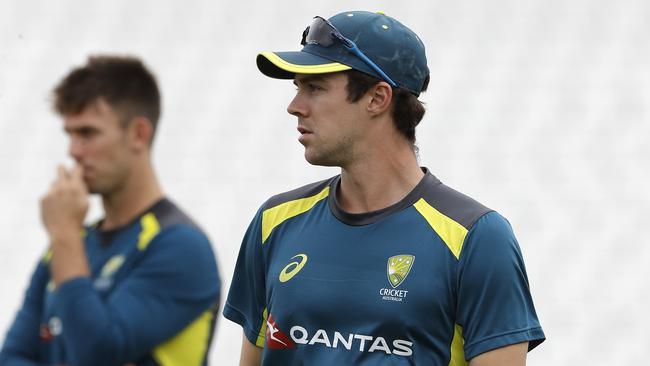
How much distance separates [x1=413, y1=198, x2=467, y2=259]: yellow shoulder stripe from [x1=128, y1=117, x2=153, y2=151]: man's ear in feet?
4.24

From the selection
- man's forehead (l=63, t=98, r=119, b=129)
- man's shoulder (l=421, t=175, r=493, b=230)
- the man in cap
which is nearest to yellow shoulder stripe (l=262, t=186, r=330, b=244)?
the man in cap

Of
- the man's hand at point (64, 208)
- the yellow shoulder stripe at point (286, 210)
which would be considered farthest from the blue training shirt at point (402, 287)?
the man's hand at point (64, 208)

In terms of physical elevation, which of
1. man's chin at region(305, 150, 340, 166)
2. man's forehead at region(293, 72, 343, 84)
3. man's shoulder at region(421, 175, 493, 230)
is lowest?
man's shoulder at region(421, 175, 493, 230)

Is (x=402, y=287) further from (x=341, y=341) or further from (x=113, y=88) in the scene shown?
(x=113, y=88)

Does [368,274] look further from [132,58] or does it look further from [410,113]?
[132,58]

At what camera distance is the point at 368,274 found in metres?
4.71

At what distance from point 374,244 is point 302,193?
1.47 feet

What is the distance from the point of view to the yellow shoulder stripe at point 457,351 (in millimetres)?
4668

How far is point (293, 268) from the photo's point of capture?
4.82 m

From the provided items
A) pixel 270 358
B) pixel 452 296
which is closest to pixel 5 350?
pixel 270 358

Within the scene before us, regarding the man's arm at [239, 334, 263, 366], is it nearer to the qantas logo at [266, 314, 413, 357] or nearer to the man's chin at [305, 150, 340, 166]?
the qantas logo at [266, 314, 413, 357]

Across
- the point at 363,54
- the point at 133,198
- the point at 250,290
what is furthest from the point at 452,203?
the point at 133,198

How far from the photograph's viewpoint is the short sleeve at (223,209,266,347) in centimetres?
505

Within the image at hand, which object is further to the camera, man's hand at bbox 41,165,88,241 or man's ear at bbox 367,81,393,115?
man's ear at bbox 367,81,393,115
